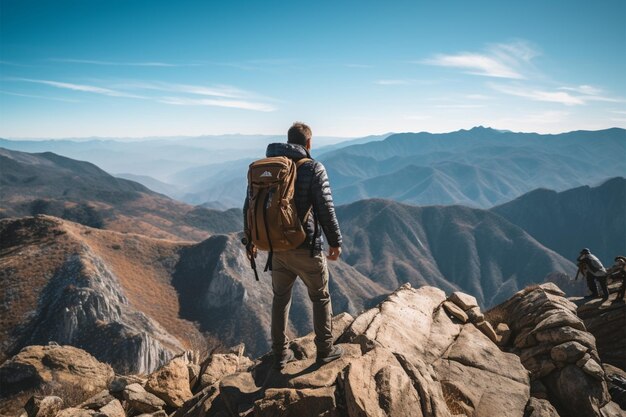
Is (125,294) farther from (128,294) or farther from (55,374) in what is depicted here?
(55,374)

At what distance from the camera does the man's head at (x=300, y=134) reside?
21.9ft

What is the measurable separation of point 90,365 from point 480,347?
17.3 m

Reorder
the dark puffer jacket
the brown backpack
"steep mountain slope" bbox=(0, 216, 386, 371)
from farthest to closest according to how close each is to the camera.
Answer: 1. "steep mountain slope" bbox=(0, 216, 386, 371)
2. the dark puffer jacket
3. the brown backpack

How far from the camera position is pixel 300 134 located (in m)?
6.69

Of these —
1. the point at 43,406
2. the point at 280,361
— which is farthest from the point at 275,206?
the point at 43,406

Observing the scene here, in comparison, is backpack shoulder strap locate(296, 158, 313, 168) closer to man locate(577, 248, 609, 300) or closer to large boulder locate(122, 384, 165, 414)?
large boulder locate(122, 384, 165, 414)

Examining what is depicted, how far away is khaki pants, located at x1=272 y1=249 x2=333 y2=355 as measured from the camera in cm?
638

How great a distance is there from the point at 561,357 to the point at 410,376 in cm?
544

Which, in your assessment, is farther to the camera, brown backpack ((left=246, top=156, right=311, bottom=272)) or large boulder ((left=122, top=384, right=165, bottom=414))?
large boulder ((left=122, top=384, right=165, bottom=414))

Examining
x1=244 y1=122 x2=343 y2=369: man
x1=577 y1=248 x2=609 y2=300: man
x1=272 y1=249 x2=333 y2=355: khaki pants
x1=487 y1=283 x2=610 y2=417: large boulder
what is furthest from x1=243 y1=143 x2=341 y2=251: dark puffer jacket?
x1=577 y1=248 x2=609 y2=300: man

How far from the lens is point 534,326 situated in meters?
11.0

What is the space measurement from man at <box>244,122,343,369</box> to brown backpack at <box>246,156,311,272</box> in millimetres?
216

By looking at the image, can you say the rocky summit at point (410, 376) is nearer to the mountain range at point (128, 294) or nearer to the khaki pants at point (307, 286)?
the khaki pants at point (307, 286)

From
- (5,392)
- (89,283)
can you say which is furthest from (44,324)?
(5,392)
